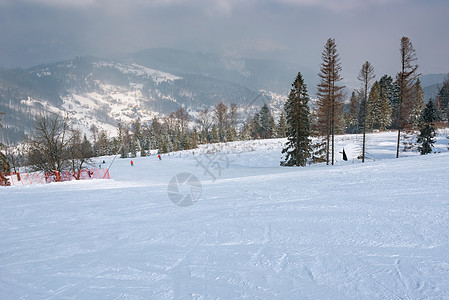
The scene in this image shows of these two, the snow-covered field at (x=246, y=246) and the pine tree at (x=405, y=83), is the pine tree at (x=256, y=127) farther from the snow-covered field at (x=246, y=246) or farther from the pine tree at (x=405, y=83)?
the snow-covered field at (x=246, y=246)

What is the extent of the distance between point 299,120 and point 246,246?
19359mm

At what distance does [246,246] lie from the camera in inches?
158

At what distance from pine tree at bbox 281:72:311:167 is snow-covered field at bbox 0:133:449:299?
14102mm

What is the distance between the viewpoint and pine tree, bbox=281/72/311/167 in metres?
21.0

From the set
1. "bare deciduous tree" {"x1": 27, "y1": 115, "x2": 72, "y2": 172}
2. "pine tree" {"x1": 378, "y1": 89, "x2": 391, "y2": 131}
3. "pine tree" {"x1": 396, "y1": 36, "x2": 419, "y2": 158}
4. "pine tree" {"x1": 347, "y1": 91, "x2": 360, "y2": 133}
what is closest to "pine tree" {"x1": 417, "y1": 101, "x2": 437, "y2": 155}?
"pine tree" {"x1": 396, "y1": 36, "x2": 419, "y2": 158}

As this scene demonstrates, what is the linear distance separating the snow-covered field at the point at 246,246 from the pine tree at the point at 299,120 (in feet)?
46.3

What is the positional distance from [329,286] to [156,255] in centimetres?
285

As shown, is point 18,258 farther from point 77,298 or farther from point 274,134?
point 274,134

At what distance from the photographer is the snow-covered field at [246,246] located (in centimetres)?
288

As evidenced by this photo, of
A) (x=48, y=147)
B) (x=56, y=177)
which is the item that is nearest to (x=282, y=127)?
(x=48, y=147)

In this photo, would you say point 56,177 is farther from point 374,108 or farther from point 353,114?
point 353,114

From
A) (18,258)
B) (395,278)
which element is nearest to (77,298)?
(18,258)

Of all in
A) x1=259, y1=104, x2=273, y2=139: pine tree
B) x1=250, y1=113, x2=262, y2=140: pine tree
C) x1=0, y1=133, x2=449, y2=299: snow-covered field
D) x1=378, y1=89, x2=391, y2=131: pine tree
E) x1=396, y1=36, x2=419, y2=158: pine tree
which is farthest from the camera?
x1=250, y1=113, x2=262, y2=140: pine tree

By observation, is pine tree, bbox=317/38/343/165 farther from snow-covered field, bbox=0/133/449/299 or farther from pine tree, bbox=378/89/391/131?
pine tree, bbox=378/89/391/131
